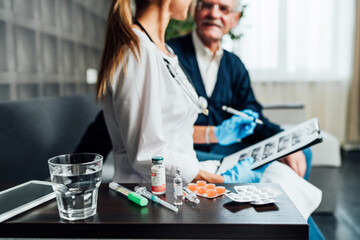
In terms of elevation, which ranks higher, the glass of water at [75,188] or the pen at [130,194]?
the glass of water at [75,188]

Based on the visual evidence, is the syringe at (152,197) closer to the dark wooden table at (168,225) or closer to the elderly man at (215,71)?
the dark wooden table at (168,225)

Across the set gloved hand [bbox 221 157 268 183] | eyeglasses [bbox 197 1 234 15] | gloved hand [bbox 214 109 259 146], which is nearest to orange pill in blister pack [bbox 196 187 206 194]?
gloved hand [bbox 221 157 268 183]

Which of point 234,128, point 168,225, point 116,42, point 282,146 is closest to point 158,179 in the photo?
point 168,225

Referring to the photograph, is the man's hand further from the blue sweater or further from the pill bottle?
the pill bottle

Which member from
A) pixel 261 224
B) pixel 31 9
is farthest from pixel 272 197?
pixel 31 9

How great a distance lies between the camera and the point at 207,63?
1.70 m

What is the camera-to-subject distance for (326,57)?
363 cm

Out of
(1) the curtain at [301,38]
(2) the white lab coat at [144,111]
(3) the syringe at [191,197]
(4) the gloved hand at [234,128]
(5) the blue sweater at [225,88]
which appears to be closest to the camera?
(3) the syringe at [191,197]

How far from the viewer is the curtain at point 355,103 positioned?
3592 mm

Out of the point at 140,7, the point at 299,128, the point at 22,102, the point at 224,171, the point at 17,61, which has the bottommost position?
the point at 224,171

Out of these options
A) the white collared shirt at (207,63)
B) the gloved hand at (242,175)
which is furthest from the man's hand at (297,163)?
the white collared shirt at (207,63)

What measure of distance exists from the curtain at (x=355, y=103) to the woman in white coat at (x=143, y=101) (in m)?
3.13

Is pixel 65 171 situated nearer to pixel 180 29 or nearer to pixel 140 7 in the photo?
pixel 140 7

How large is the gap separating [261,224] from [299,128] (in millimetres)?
743
